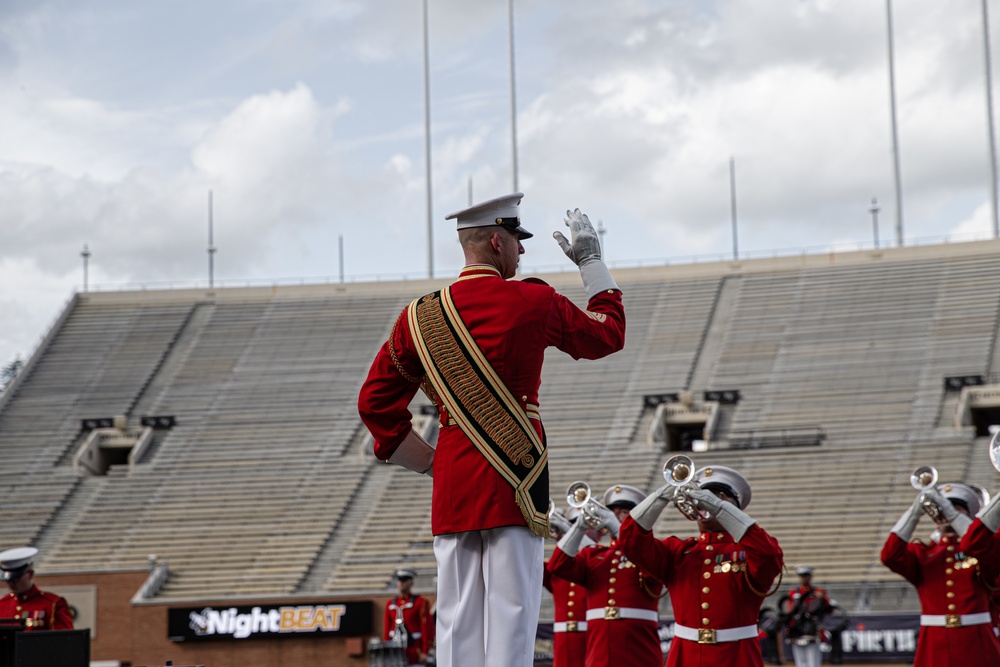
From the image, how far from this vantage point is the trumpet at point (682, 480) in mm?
5887

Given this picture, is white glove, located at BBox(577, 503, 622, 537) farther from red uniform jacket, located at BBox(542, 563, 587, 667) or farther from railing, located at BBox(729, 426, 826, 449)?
railing, located at BBox(729, 426, 826, 449)

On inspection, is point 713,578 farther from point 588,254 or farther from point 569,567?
point 588,254

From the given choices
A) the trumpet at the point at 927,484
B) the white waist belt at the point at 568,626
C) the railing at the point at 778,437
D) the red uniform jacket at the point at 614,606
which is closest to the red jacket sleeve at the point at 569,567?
the red uniform jacket at the point at 614,606

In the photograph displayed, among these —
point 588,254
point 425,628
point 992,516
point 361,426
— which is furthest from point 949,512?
point 361,426

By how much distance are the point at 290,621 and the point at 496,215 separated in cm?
1888

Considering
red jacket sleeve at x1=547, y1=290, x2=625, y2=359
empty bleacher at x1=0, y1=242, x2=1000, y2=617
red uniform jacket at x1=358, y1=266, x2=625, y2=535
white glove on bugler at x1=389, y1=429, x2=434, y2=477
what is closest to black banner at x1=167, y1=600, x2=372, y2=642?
empty bleacher at x1=0, y1=242, x2=1000, y2=617

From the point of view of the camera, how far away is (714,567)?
20.6 ft

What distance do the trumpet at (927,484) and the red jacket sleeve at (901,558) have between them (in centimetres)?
27

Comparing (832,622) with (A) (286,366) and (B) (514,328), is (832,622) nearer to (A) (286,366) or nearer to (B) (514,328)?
(B) (514,328)

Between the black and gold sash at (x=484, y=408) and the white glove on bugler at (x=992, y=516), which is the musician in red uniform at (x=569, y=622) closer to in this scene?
the white glove on bugler at (x=992, y=516)

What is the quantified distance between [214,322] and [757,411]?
45.8ft

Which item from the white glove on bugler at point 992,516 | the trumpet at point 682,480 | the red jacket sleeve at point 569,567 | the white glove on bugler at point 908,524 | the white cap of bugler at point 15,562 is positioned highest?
the trumpet at point 682,480

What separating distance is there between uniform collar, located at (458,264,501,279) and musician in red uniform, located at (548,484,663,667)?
11.9 feet

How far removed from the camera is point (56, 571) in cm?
2402
